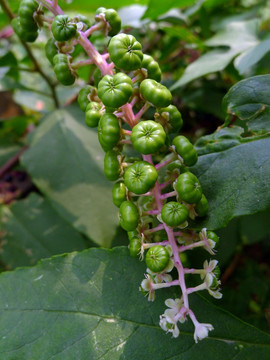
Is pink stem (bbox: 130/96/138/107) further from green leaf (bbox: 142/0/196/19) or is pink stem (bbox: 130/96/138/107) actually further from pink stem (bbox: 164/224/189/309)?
green leaf (bbox: 142/0/196/19)

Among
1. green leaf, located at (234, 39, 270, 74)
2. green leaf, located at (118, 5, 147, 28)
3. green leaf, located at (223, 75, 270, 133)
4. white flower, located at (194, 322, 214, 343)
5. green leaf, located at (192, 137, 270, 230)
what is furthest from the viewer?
green leaf, located at (118, 5, 147, 28)

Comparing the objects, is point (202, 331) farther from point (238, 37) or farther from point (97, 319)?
point (238, 37)

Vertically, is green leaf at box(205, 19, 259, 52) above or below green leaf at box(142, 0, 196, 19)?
below

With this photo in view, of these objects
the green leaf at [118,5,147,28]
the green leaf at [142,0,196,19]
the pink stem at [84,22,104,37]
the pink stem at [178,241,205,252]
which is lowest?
the pink stem at [178,241,205,252]

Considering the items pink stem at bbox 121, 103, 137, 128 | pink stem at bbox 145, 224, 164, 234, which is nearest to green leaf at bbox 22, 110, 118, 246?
pink stem at bbox 145, 224, 164, 234

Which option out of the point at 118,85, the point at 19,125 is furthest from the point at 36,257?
the point at 118,85

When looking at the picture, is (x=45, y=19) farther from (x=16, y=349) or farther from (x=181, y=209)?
(x=16, y=349)
